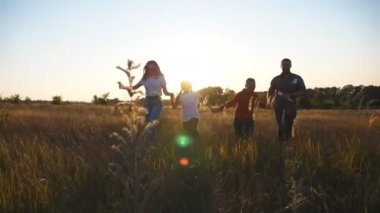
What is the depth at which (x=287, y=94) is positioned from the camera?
34.6 feet

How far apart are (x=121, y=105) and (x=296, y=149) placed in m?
4.22

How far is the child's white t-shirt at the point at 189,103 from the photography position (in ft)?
36.6

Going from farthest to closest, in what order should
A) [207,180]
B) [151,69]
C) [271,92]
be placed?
1. [271,92]
2. [151,69]
3. [207,180]

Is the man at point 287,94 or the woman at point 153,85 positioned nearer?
the man at point 287,94

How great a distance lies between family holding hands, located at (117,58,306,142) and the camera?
10.5m

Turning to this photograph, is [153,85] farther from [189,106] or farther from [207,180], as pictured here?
[207,180]

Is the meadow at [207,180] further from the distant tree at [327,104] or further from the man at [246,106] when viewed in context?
the distant tree at [327,104]

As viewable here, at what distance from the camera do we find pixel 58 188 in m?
5.95

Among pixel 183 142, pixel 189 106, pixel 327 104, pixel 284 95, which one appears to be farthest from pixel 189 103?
pixel 327 104

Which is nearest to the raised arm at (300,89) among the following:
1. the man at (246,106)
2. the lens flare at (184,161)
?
the man at (246,106)

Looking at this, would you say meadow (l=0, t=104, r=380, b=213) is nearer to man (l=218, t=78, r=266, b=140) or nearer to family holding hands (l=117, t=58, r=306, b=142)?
family holding hands (l=117, t=58, r=306, b=142)

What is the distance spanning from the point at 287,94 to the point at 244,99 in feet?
3.72

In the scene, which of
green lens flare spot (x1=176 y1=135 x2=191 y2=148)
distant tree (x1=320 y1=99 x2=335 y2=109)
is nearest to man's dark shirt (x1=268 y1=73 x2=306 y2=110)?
green lens flare spot (x1=176 y1=135 x2=191 y2=148)

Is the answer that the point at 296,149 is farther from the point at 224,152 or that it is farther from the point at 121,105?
the point at 121,105
